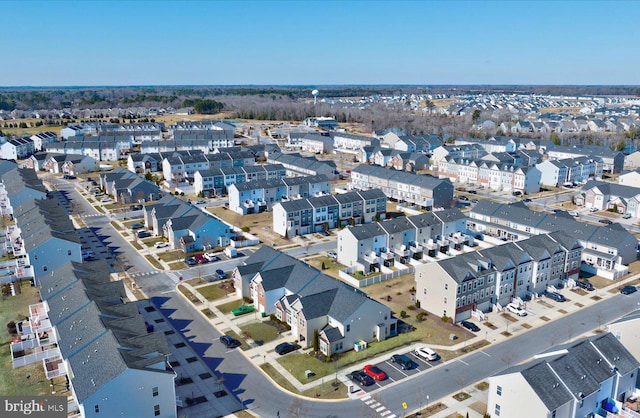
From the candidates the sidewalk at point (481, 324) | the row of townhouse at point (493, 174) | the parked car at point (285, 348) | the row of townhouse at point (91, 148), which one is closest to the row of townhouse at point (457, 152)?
the row of townhouse at point (493, 174)

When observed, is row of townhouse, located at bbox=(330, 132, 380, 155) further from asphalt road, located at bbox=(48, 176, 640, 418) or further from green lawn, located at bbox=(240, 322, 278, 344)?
green lawn, located at bbox=(240, 322, 278, 344)

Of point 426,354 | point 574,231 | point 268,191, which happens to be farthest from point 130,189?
point 574,231

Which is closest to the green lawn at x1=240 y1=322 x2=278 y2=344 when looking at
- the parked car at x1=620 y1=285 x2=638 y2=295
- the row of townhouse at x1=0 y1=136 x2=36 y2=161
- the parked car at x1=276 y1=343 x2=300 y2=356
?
the parked car at x1=276 y1=343 x2=300 y2=356

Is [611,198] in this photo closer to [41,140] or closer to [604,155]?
[604,155]

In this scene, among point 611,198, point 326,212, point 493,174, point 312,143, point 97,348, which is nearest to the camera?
point 97,348

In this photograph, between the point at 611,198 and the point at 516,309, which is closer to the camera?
the point at 516,309

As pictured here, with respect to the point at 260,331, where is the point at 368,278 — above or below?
above

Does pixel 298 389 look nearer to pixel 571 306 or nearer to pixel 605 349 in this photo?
pixel 605 349

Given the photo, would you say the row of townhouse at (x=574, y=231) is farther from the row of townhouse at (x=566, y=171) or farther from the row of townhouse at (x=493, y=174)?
the row of townhouse at (x=566, y=171)
